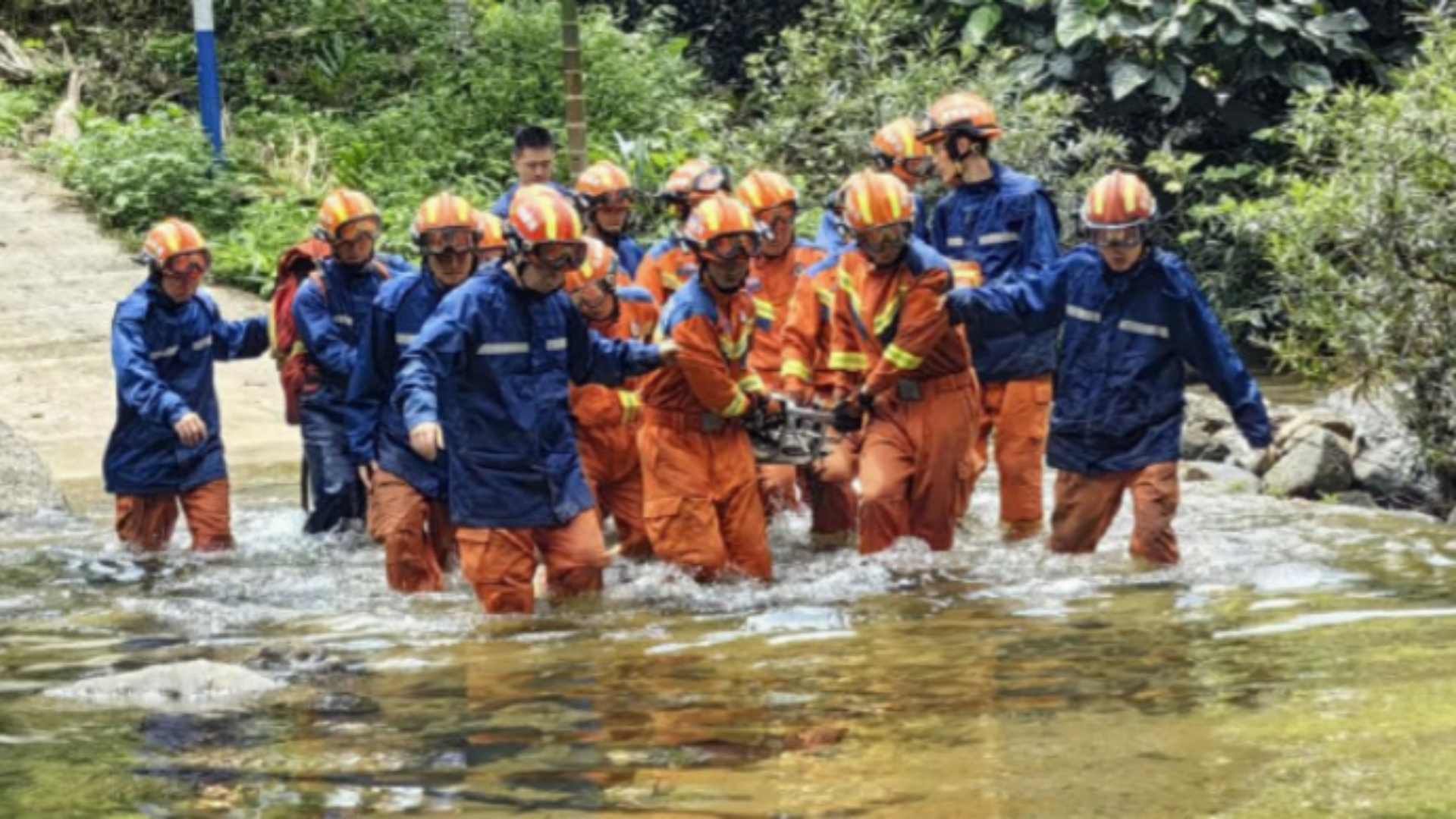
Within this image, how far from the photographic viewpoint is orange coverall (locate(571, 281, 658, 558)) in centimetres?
1098

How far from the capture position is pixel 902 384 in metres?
10.5

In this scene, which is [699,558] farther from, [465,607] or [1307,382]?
[1307,382]

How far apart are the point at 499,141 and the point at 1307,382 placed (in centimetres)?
931

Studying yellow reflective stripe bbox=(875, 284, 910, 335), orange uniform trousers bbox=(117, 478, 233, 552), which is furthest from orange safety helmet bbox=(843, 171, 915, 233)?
orange uniform trousers bbox=(117, 478, 233, 552)

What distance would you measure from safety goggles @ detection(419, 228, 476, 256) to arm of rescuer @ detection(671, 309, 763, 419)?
1132 millimetres

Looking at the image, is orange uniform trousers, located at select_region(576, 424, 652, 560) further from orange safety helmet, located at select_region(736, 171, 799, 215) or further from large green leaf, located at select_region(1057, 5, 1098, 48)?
large green leaf, located at select_region(1057, 5, 1098, 48)

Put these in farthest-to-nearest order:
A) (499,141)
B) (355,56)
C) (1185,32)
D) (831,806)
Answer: (355,56)
(499,141)
(1185,32)
(831,806)

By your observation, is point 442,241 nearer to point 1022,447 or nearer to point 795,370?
point 795,370

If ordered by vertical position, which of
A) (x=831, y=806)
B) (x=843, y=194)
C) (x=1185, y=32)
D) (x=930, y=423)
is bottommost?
(x=831, y=806)

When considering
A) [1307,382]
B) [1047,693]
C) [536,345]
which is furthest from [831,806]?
[1307,382]

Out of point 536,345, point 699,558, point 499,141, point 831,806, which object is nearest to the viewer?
point 831,806

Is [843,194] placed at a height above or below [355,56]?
below

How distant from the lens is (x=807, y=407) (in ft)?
35.1

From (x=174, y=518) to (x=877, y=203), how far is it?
13.2 feet
